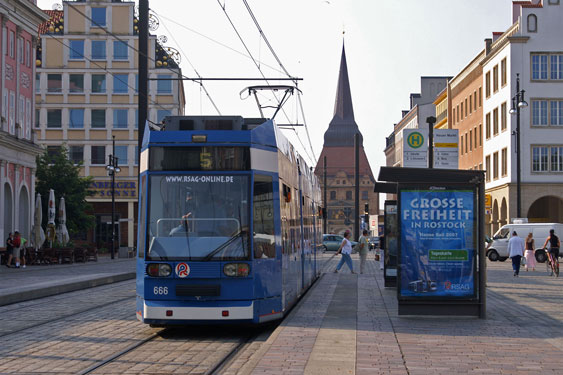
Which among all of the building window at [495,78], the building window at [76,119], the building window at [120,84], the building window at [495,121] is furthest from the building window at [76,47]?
the building window at [495,121]

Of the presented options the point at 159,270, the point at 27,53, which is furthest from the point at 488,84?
the point at 159,270

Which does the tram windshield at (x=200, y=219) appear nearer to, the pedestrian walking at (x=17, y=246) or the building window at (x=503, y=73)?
the pedestrian walking at (x=17, y=246)

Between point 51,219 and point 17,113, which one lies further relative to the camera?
point 17,113

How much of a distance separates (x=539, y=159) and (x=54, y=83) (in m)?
40.7

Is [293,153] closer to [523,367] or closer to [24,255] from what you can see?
[523,367]

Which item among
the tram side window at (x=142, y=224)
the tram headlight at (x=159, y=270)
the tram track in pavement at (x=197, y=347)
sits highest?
the tram side window at (x=142, y=224)

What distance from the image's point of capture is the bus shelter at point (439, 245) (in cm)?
1430

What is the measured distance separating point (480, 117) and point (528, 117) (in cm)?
1193

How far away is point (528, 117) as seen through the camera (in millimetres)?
61750

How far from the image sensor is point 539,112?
203 feet

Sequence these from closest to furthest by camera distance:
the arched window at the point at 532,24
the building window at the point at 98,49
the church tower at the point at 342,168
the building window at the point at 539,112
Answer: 1. the building window at the point at 539,112
2. the arched window at the point at 532,24
3. the building window at the point at 98,49
4. the church tower at the point at 342,168

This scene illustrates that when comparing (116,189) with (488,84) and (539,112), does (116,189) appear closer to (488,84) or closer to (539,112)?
(488,84)

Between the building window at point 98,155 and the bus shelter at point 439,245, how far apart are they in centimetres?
6369

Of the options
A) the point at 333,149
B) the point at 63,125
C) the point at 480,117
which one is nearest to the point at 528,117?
the point at 480,117
